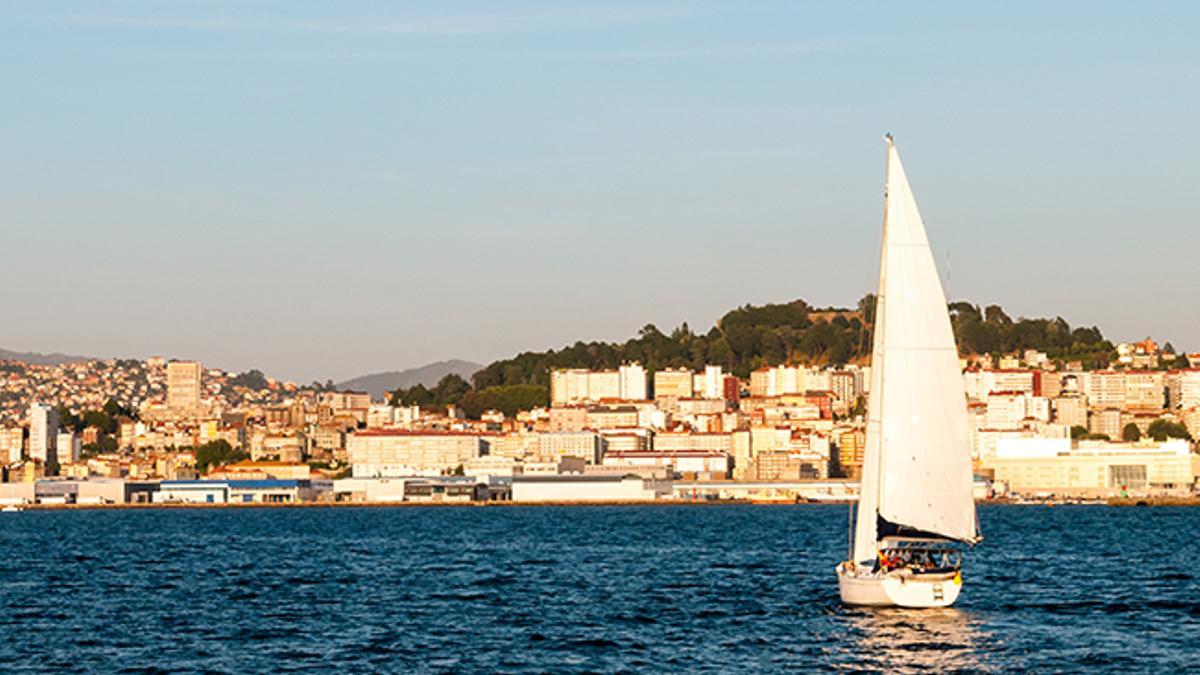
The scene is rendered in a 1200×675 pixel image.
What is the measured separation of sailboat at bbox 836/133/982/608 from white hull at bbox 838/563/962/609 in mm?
17

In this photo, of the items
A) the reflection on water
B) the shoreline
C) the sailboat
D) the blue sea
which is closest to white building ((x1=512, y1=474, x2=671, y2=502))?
the shoreline

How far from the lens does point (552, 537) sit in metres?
83.5

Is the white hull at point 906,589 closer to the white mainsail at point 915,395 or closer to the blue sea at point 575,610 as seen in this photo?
the blue sea at point 575,610

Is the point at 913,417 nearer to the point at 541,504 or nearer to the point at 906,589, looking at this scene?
the point at 906,589

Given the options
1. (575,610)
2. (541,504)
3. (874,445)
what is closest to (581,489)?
(541,504)

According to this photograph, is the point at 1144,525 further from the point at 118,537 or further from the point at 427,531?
the point at 118,537

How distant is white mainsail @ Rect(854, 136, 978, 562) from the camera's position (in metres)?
36.0

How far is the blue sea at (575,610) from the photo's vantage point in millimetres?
33844

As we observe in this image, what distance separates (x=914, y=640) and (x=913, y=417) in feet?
13.5

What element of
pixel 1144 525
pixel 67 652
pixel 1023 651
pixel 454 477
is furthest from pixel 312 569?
pixel 454 477

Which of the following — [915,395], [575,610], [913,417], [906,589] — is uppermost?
[915,395]

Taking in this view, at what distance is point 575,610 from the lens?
4297 centimetres

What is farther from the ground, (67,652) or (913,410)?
(913,410)

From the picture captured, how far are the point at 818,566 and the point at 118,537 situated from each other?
4287 centimetres
